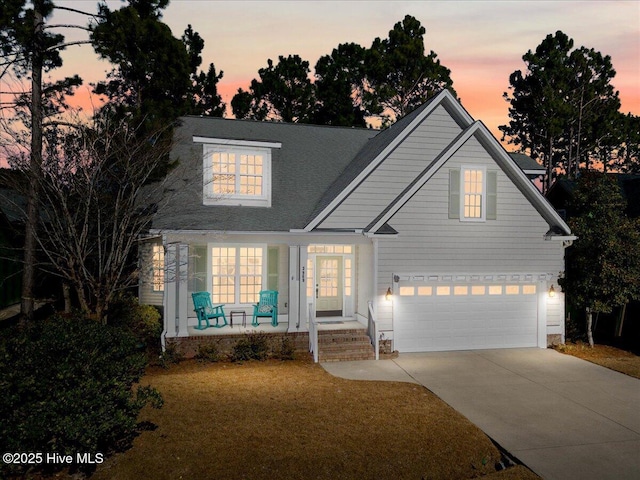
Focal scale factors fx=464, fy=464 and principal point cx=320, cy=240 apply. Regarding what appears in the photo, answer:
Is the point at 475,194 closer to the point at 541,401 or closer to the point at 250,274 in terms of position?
the point at 541,401

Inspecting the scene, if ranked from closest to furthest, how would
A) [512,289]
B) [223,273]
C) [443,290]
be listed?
[443,290] → [512,289] → [223,273]

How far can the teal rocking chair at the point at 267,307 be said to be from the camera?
1424cm

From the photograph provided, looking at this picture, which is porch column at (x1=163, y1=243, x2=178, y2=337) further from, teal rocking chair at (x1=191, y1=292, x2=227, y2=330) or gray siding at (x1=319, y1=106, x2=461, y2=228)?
gray siding at (x1=319, y1=106, x2=461, y2=228)

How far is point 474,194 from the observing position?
14305 mm

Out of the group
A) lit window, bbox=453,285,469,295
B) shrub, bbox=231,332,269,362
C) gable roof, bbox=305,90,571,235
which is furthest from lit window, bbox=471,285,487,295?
shrub, bbox=231,332,269,362

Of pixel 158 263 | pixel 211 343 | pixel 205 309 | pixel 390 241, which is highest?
pixel 390 241

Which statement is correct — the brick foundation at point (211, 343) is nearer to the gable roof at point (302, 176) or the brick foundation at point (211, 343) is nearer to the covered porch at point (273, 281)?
the covered porch at point (273, 281)

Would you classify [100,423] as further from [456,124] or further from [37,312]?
[37,312]

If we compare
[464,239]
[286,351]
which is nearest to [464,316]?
[464,239]

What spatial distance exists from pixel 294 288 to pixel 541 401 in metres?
7.05

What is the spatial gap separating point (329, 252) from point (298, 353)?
3620 millimetres

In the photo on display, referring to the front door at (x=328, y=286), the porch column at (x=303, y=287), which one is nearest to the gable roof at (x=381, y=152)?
the porch column at (x=303, y=287)

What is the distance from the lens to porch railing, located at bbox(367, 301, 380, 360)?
13.2 meters

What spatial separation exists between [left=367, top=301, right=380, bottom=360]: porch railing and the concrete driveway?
1.36 feet
